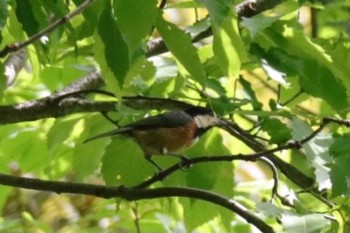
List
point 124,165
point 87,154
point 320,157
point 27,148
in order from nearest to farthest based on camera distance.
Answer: point 320,157
point 124,165
point 87,154
point 27,148

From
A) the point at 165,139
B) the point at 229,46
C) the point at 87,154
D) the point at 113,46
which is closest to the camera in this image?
the point at 113,46

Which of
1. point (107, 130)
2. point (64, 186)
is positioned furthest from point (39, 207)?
point (64, 186)

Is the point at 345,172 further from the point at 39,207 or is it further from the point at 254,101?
the point at 39,207

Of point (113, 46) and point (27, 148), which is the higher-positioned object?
point (113, 46)

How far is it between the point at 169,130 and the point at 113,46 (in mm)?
599

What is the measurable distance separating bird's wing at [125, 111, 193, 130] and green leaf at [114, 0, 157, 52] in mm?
565

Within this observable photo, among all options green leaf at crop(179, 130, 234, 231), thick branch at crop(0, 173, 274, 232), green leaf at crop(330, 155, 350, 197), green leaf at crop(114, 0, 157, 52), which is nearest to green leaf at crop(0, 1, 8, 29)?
green leaf at crop(114, 0, 157, 52)

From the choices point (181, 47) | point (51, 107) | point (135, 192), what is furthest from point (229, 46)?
point (51, 107)

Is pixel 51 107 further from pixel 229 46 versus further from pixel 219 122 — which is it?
pixel 229 46

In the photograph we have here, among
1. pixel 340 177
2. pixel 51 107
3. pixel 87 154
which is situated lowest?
pixel 87 154

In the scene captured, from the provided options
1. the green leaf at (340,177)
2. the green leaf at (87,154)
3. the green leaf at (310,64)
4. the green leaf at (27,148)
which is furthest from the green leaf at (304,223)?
the green leaf at (27,148)

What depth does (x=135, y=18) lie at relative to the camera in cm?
102

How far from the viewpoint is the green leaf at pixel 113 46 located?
3.60 feet

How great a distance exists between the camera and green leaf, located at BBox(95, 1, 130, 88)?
1.10 m
